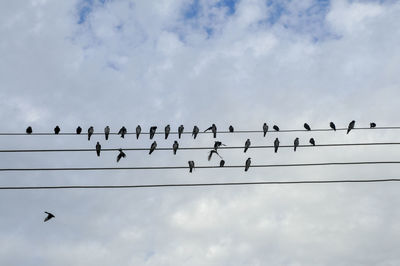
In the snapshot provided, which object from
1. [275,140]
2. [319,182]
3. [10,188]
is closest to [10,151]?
[10,188]

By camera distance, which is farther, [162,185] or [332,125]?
[332,125]

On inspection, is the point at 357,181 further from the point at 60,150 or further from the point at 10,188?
the point at 10,188

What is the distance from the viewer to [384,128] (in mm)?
18281

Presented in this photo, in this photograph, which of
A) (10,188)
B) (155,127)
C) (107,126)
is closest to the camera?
(10,188)

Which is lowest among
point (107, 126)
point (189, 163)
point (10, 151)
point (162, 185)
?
point (162, 185)

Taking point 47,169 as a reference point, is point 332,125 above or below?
above

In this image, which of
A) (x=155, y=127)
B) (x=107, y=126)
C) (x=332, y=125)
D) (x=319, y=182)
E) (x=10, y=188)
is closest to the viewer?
(x=10, y=188)

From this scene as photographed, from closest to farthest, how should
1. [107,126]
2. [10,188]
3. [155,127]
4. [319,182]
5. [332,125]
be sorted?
[10,188] → [319,182] → [155,127] → [107,126] → [332,125]

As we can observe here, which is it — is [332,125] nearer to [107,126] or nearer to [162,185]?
[107,126]

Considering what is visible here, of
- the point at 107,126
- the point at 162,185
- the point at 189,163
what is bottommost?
the point at 162,185

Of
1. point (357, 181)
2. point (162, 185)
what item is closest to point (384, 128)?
point (357, 181)

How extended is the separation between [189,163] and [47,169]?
10259 mm

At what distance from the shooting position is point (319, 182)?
17.3 m

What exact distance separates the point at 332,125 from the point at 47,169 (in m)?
18.9
